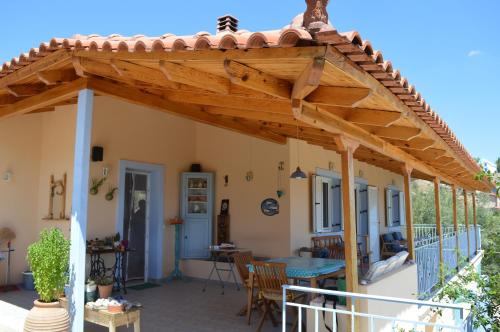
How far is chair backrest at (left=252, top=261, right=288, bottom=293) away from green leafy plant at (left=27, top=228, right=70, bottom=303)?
2158 mm

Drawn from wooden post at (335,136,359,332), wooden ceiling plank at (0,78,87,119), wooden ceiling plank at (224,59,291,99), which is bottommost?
wooden post at (335,136,359,332)

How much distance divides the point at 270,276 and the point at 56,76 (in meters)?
3.28

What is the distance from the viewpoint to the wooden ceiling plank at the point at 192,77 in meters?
3.04

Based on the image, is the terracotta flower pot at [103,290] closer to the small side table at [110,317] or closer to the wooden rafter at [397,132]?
the small side table at [110,317]

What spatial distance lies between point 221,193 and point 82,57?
5260 millimetres

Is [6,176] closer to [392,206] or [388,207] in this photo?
[388,207]

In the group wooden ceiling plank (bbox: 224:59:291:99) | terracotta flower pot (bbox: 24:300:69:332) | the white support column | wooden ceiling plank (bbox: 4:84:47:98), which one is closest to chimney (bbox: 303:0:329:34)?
wooden ceiling plank (bbox: 224:59:291:99)

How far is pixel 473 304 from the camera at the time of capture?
3342 millimetres

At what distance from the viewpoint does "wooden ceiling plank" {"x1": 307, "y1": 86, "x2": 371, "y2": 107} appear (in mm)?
2900

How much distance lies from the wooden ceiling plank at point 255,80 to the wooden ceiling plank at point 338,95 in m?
0.23

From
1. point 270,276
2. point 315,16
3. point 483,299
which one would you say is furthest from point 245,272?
point 315,16

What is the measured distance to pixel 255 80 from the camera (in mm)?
2900

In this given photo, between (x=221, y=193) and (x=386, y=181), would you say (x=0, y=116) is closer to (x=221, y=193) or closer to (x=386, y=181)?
(x=221, y=193)

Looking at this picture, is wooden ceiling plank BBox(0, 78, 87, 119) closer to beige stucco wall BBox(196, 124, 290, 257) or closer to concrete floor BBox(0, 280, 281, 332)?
concrete floor BBox(0, 280, 281, 332)
